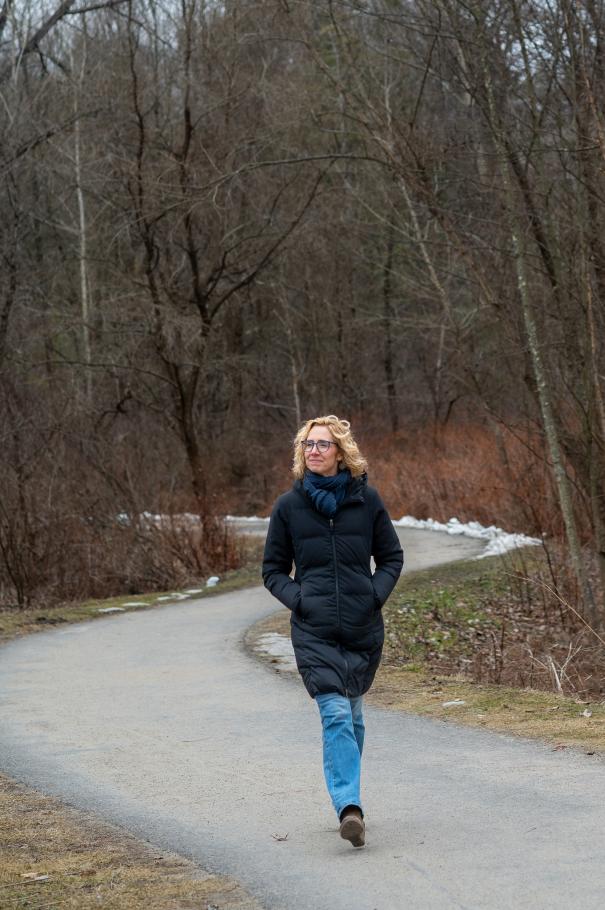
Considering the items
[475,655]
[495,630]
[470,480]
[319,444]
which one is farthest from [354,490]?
[470,480]

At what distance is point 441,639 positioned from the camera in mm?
15555

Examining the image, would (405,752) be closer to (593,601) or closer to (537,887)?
(537,887)

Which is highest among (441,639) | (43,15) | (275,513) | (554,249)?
(43,15)

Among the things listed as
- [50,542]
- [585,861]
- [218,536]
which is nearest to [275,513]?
[585,861]

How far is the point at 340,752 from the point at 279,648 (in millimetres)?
7425

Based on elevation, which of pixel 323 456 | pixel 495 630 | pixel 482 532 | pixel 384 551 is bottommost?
pixel 495 630

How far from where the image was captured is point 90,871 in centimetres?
591

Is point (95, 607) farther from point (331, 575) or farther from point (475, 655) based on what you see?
point (331, 575)

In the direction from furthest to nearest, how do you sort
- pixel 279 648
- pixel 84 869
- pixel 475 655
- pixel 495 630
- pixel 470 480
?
pixel 470 480 → pixel 495 630 → pixel 475 655 → pixel 279 648 → pixel 84 869

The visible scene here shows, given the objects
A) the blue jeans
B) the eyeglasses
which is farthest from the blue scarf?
the blue jeans

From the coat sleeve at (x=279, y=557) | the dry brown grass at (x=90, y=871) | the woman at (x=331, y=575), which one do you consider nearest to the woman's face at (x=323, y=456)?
the woman at (x=331, y=575)

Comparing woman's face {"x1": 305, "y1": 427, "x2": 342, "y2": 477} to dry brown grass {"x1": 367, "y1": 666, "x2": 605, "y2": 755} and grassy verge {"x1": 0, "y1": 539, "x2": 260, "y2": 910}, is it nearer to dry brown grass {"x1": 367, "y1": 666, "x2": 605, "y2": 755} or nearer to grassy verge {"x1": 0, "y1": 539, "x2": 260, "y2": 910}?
grassy verge {"x1": 0, "y1": 539, "x2": 260, "y2": 910}

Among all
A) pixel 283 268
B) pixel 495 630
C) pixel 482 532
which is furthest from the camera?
pixel 283 268

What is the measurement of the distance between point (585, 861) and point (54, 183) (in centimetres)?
3688
